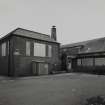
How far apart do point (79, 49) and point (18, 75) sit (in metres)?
16.3

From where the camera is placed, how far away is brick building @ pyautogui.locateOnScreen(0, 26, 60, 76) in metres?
17.5

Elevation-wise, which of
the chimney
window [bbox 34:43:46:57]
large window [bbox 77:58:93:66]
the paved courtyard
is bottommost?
the paved courtyard

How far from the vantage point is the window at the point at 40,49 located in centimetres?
2022

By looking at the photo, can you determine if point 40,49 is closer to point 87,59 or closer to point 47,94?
point 87,59

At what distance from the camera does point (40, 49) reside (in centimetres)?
2092

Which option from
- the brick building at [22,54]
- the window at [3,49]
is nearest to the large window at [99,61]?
the brick building at [22,54]

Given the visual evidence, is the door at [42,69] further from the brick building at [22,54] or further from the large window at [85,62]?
the large window at [85,62]

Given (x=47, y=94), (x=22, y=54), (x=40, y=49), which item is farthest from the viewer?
(x=40, y=49)

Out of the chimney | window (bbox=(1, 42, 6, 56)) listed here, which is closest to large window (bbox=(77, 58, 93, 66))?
the chimney

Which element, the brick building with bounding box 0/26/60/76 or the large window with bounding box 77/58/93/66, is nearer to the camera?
the brick building with bounding box 0/26/60/76

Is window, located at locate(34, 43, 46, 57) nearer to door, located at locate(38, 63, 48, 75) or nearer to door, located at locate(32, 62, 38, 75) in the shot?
door, located at locate(32, 62, 38, 75)

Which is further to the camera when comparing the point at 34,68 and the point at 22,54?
the point at 34,68

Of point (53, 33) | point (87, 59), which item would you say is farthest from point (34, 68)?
point (53, 33)

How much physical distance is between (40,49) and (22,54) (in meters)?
3.84
